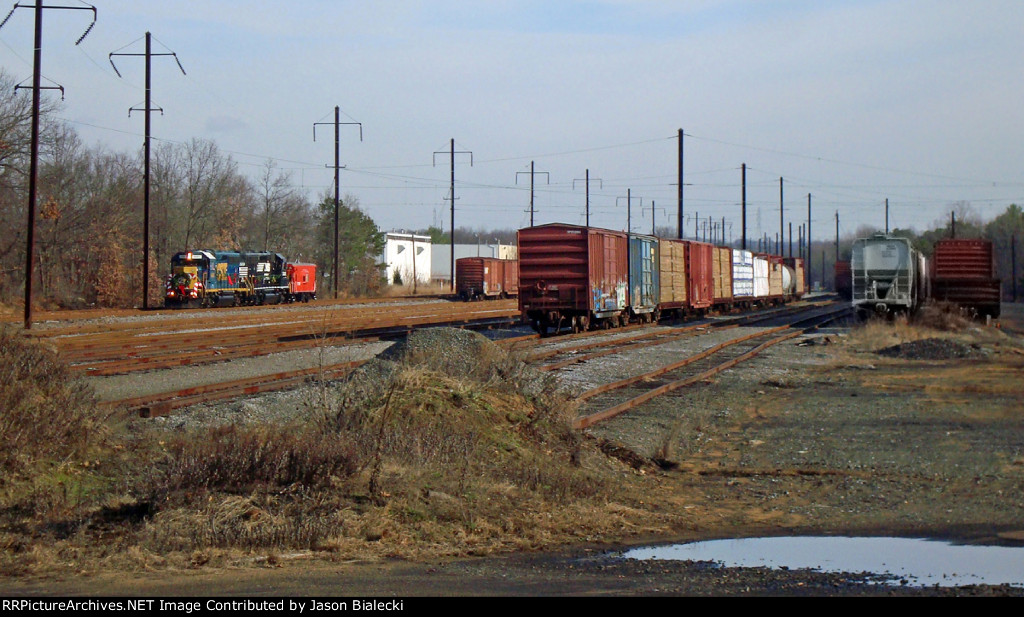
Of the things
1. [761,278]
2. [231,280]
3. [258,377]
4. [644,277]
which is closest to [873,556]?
[258,377]

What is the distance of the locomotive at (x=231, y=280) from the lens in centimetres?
4731

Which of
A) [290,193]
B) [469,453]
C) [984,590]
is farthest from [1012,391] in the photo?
[290,193]

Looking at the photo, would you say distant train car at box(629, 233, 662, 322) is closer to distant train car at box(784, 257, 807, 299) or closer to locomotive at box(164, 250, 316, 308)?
locomotive at box(164, 250, 316, 308)

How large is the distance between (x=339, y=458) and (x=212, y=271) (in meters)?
42.5

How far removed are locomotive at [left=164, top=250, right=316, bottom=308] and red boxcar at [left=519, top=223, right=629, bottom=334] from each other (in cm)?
2258

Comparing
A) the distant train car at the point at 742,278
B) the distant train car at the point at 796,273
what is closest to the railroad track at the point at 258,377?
the distant train car at the point at 742,278

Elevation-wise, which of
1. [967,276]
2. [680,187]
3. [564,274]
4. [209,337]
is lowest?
[209,337]

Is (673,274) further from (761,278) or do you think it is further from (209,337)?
(761,278)

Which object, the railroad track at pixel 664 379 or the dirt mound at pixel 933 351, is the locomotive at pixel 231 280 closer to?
the railroad track at pixel 664 379

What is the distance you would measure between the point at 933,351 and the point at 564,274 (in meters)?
10.5

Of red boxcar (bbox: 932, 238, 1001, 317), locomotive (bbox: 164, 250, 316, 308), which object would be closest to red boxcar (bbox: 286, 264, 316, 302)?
locomotive (bbox: 164, 250, 316, 308)

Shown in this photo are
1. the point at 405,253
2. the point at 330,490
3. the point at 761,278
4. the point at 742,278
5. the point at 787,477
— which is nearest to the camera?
the point at 330,490

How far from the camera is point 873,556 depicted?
692cm

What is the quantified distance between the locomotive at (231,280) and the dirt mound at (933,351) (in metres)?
33.0
